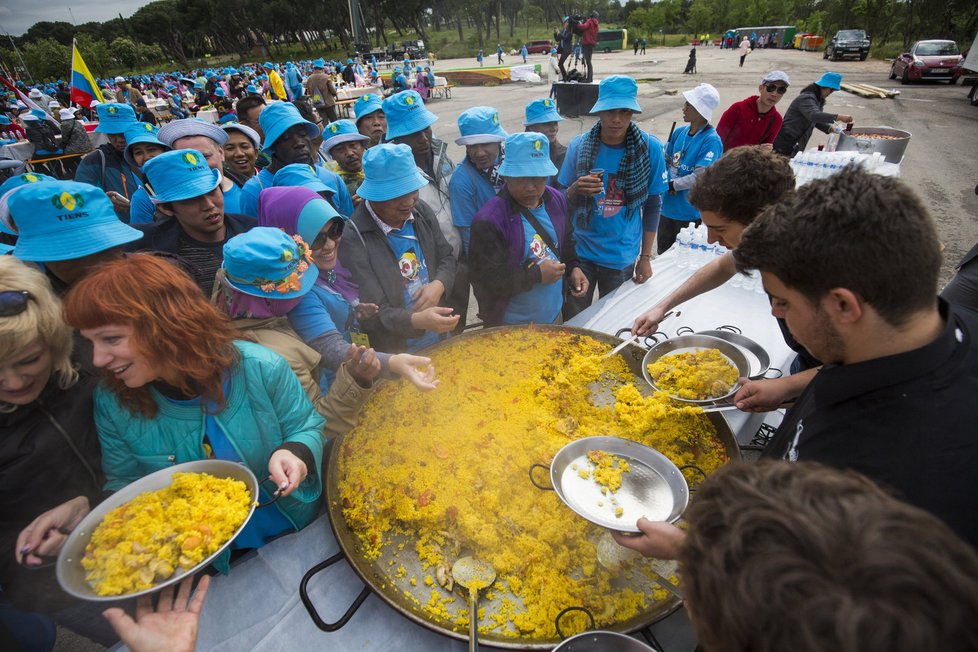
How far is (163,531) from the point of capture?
4.65ft

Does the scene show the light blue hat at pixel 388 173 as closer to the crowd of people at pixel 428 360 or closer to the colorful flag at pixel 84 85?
the crowd of people at pixel 428 360

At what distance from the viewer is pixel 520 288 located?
3.16 metres

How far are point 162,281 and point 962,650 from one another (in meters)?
2.20

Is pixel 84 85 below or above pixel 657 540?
above

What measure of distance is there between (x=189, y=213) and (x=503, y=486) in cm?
242

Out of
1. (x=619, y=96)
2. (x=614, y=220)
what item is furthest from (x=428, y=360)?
(x=619, y=96)

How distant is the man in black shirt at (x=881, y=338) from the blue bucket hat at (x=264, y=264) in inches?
74.4

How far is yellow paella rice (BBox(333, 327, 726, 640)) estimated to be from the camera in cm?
161

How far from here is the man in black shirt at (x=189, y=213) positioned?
2486 mm

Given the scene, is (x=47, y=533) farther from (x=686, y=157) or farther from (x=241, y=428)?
(x=686, y=157)

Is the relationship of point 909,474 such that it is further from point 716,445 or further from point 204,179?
point 204,179

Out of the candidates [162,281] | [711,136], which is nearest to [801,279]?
[162,281]

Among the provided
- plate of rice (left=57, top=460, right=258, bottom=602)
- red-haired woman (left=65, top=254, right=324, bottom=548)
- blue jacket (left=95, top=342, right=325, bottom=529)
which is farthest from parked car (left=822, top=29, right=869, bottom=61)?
plate of rice (left=57, top=460, right=258, bottom=602)

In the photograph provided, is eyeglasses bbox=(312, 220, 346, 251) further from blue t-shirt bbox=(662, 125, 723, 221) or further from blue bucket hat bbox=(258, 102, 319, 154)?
blue t-shirt bbox=(662, 125, 723, 221)
